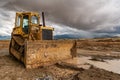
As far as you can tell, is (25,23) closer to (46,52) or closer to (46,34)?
(46,34)

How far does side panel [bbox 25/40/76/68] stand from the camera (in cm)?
817

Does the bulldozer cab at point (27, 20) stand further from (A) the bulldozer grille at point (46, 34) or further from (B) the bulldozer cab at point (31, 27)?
(A) the bulldozer grille at point (46, 34)

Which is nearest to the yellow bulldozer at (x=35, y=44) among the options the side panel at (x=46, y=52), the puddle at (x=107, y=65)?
the side panel at (x=46, y=52)

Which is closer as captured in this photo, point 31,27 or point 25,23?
point 31,27

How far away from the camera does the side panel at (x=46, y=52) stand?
26.8 feet

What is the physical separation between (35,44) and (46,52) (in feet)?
2.62

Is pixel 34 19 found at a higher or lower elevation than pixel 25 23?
higher

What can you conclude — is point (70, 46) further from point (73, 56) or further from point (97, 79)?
point (97, 79)

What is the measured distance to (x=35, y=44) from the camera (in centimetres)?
843

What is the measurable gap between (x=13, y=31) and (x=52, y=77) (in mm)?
5333

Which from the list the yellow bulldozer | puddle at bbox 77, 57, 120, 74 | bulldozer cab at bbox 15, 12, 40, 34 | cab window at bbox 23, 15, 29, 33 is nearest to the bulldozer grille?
the yellow bulldozer

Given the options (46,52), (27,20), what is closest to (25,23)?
(27,20)

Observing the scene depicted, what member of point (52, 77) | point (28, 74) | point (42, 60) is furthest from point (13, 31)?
point (52, 77)

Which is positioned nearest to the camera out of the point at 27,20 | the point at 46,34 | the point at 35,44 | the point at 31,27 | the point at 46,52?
the point at 35,44
